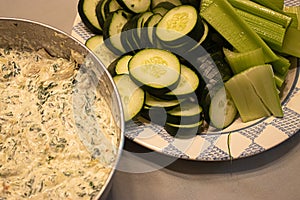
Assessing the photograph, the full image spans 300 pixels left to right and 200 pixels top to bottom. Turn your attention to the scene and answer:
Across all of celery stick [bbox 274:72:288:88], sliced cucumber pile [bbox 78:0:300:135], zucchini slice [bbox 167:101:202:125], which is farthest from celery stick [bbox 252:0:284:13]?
zucchini slice [bbox 167:101:202:125]

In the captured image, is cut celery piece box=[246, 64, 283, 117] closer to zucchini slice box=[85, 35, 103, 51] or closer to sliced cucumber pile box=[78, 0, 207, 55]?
sliced cucumber pile box=[78, 0, 207, 55]

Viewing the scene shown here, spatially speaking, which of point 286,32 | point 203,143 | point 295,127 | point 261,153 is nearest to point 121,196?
point 203,143

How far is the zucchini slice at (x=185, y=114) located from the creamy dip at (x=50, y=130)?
0.84ft

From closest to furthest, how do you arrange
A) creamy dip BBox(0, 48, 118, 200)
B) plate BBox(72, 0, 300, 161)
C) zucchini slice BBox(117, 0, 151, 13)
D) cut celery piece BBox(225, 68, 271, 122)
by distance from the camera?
creamy dip BBox(0, 48, 118, 200)
plate BBox(72, 0, 300, 161)
cut celery piece BBox(225, 68, 271, 122)
zucchini slice BBox(117, 0, 151, 13)

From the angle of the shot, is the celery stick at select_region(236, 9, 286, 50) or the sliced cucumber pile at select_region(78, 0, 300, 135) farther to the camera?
the celery stick at select_region(236, 9, 286, 50)

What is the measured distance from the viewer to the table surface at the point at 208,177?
1.47m

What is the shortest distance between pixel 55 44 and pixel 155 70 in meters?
0.33

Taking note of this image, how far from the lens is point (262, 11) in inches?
64.8

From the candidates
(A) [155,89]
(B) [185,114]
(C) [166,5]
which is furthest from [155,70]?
(C) [166,5]

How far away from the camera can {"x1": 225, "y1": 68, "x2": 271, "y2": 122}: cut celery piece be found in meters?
1.53

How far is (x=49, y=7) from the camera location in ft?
6.30

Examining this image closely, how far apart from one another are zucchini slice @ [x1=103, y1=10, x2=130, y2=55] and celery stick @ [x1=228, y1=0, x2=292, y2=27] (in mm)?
414

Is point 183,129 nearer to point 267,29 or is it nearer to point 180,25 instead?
point 180,25

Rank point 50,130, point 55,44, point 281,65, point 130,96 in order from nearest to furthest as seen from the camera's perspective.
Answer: point 50,130 → point 55,44 → point 130,96 → point 281,65
